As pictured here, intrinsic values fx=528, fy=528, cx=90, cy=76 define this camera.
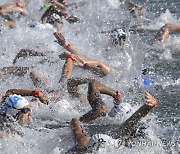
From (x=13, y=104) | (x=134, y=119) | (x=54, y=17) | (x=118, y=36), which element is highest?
(x=134, y=119)

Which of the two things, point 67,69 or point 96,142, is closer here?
point 96,142

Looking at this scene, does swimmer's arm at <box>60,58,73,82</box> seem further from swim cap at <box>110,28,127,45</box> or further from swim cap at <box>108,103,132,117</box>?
swim cap at <box>110,28,127,45</box>

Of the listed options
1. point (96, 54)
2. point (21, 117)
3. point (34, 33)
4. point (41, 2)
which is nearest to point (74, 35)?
point (34, 33)

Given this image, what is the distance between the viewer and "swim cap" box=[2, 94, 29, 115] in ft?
26.7

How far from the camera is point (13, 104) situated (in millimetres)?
8133

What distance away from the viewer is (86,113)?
28.9 ft

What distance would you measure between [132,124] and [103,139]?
564 millimetres

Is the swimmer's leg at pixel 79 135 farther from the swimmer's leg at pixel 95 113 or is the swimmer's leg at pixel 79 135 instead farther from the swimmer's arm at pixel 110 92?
the swimmer's arm at pixel 110 92

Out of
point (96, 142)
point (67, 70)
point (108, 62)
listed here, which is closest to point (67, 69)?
point (67, 70)

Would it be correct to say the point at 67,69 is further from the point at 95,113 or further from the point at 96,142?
the point at 96,142

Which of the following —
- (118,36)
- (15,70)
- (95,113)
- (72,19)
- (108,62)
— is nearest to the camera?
(95,113)

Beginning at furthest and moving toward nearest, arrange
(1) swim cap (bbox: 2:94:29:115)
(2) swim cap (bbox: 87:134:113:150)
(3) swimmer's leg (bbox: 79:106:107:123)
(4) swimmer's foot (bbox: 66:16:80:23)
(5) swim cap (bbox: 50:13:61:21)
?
(4) swimmer's foot (bbox: 66:16:80:23) < (5) swim cap (bbox: 50:13:61:21) < (3) swimmer's leg (bbox: 79:106:107:123) < (1) swim cap (bbox: 2:94:29:115) < (2) swim cap (bbox: 87:134:113:150)

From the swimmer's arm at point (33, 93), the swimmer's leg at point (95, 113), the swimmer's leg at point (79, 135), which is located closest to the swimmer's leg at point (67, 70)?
the swimmer's leg at point (95, 113)

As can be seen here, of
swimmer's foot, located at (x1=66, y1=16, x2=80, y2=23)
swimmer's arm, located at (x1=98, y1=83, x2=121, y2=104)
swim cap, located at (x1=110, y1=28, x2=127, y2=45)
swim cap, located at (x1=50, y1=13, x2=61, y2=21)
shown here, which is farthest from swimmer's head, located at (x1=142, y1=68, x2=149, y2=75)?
swimmer's foot, located at (x1=66, y1=16, x2=80, y2=23)
